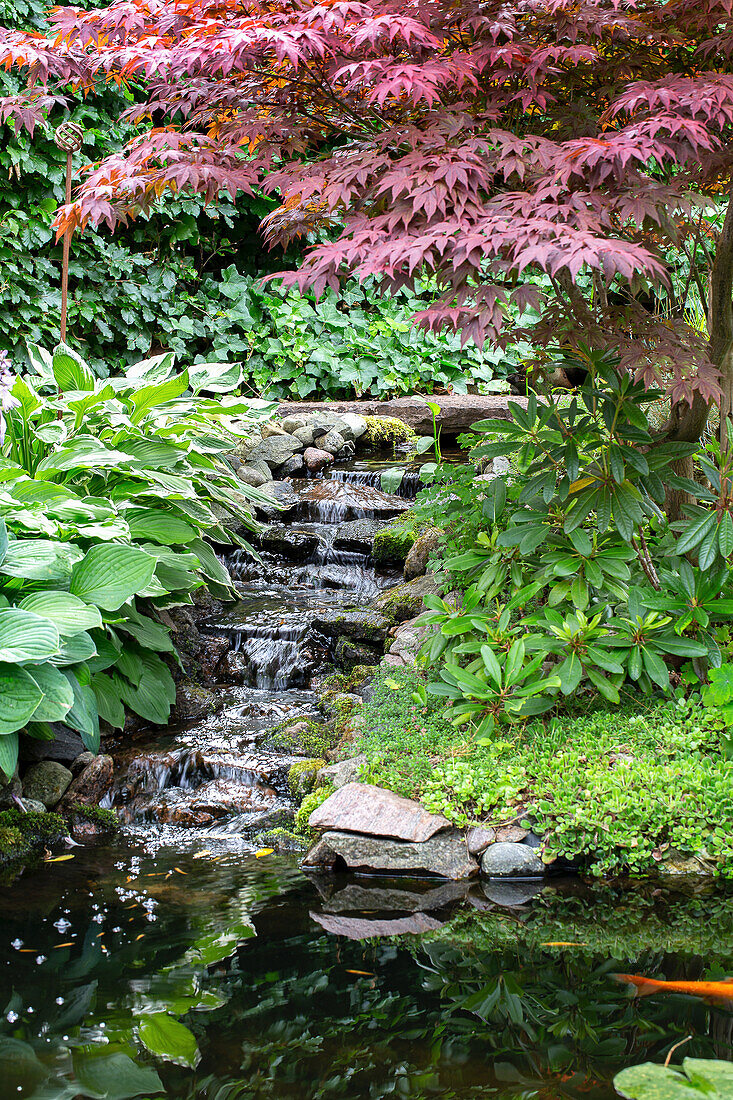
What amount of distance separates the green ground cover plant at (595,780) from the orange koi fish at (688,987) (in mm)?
512

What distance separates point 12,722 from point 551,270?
6.13 feet

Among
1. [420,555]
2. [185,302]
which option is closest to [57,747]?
[420,555]

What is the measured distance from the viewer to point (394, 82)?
229cm

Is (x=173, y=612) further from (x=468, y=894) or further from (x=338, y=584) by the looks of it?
(x=468, y=894)

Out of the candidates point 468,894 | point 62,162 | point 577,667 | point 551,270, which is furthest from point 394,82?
point 62,162

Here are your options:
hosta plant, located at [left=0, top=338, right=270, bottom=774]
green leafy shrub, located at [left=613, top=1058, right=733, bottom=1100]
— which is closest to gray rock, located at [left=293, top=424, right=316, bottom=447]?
hosta plant, located at [left=0, top=338, right=270, bottom=774]

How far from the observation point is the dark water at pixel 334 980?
166 centimetres

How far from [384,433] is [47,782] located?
5171mm

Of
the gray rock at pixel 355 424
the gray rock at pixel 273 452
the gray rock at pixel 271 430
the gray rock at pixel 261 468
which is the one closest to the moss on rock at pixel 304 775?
the gray rock at pixel 261 468

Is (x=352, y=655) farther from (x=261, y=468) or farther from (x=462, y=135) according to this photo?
(x=261, y=468)

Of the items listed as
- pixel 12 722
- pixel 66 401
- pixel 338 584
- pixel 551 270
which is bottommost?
pixel 338 584

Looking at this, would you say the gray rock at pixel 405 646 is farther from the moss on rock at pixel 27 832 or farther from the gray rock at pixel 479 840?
the moss on rock at pixel 27 832

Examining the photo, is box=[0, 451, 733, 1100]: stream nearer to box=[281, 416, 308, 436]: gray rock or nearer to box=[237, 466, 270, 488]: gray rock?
box=[237, 466, 270, 488]: gray rock

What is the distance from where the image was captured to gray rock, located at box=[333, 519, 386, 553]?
5367mm
